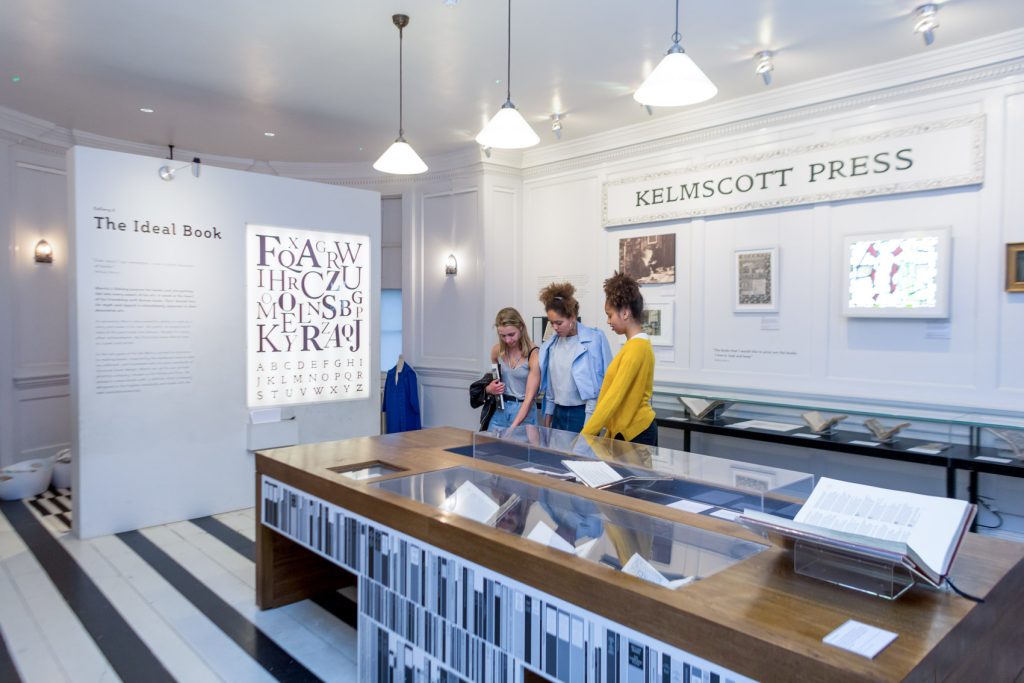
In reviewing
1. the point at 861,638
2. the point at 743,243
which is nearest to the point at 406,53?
the point at 743,243

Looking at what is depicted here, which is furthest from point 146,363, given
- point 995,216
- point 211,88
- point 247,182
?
point 995,216

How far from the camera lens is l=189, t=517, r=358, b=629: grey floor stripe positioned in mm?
3297

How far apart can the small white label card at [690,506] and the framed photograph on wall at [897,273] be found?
2977 mm

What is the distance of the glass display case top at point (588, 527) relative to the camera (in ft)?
5.62

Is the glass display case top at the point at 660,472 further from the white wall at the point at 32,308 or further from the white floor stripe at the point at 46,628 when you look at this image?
the white wall at the point at 32,308

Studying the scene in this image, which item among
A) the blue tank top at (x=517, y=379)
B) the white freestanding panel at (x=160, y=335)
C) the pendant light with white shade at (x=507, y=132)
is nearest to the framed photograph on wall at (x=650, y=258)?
the blue tank top at (x=517, y=379)

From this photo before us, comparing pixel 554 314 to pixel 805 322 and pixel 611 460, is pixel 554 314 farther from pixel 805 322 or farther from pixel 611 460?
pixel 805 322

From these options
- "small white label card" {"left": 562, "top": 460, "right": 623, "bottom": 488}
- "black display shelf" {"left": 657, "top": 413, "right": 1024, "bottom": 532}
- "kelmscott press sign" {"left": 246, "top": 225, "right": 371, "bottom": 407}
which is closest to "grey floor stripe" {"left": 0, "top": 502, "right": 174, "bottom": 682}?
"kelmscott press sign" {"left": 246, "top": 225, "right": 371, "bottom": 407}

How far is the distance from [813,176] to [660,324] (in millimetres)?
1669

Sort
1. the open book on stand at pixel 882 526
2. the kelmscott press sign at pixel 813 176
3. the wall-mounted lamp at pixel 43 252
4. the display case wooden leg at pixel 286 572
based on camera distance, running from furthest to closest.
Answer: the wall-mounted lamp at pixel 43 252 < the kelmscott press sign at pixel 813 176 < the display case wooden leg at pixel 286 572 < the open book on stand at pixel 882 526

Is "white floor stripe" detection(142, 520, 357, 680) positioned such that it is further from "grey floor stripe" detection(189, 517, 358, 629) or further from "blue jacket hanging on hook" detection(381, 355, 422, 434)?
"blue jacket hanging on hook" detection(381, 355, 422, 434)

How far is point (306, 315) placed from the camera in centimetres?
541

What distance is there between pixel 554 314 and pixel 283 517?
187cm

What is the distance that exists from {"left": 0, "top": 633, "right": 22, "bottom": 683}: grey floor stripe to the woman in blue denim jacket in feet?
9.30
